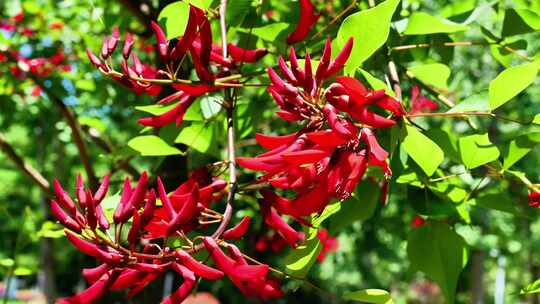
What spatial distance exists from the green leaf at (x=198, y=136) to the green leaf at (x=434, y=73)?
0.31 metres

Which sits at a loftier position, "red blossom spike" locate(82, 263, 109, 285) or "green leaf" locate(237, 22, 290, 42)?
"green leaf" locate(237, 22, 290, 42)

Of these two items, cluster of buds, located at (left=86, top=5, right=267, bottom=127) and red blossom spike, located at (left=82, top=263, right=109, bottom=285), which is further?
cluster of buds, located at (left=86, top=5, right=267, bottom=127)

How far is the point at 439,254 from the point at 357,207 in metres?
0.13

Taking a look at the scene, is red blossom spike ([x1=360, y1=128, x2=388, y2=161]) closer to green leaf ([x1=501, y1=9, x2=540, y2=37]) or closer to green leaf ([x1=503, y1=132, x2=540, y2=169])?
green leaf ([x1=503, y1=132, x2=540, y2=169])

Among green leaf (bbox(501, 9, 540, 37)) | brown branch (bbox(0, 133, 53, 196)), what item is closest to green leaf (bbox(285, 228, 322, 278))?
green leaf (bbox(501, 9, 540, 37))

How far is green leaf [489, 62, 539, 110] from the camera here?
2.17 feet

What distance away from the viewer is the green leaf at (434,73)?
90 centimetres

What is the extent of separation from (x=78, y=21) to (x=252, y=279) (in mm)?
2092

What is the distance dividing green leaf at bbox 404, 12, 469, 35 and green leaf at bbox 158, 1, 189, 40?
30 cm

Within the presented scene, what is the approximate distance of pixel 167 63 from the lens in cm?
69

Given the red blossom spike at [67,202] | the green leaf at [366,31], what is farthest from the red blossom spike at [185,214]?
the green leaf at [366,31]

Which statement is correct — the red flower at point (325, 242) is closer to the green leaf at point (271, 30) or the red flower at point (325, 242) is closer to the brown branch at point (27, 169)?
the green leaf at point (271, 30)

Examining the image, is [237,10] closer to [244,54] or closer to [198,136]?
[244,54]

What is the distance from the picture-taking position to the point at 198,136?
919 millimetres
